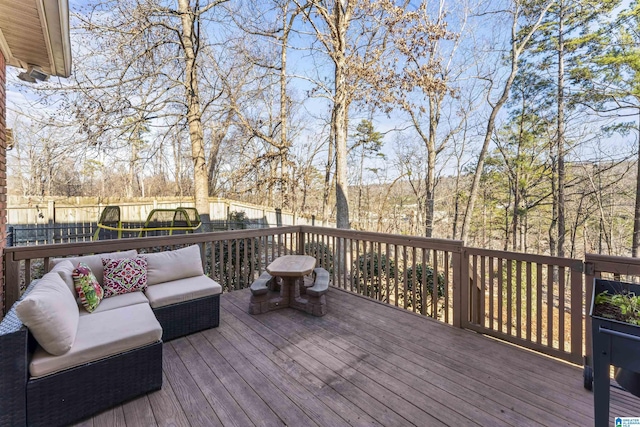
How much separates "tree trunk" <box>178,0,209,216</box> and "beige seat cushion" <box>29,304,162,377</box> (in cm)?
451

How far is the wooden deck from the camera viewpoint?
1793 millimetres

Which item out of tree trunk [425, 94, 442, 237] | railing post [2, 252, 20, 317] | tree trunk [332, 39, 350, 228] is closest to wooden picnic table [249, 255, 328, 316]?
railing post [2, 252, 20, 317]

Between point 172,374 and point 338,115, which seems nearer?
point 172,374

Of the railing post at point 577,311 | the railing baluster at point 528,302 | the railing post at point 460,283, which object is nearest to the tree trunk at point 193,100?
the railing post at point 460,283

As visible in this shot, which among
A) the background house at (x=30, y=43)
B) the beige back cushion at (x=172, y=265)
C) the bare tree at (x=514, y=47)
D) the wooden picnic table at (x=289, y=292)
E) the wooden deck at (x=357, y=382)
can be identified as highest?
the bare tree at (x=514, y=47)

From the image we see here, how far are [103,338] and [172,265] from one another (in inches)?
51.5

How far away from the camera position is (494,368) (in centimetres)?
230

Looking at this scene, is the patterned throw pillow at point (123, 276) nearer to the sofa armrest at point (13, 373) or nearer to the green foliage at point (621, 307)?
the sofa armrest at point (13, 373)

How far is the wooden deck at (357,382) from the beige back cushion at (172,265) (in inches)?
28.0

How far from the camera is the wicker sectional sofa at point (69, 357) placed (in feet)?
5.22

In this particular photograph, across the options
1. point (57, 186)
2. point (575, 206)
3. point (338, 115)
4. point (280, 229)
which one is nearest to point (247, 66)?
point (338, 115)

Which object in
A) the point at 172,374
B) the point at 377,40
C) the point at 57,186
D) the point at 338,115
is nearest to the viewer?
the point at 172,374

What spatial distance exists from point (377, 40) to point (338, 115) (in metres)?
2.58

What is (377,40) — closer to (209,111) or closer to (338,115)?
(338,115)
